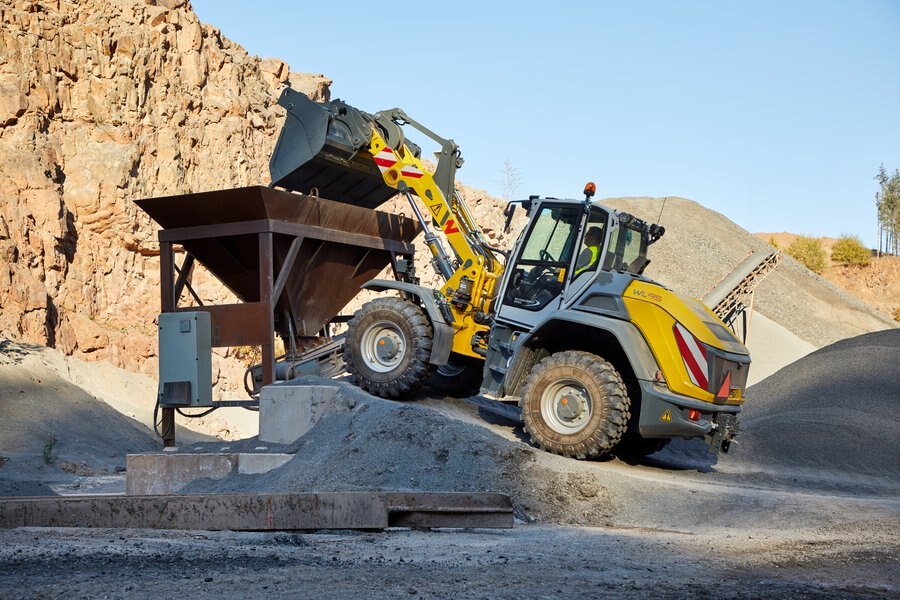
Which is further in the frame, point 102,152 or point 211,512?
point 102,152

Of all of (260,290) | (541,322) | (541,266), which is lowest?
(541,322)

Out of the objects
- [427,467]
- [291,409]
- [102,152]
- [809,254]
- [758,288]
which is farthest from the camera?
[809,254]

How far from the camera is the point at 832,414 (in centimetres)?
1232

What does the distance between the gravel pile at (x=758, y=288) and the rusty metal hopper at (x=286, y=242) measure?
22.5m

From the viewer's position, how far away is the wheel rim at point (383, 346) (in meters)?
10.1

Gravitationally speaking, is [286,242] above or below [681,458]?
above

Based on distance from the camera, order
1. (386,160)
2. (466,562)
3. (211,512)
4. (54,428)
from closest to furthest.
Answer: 1. (466,562)
2. (211,512)
3. (386,160)
4. (54,428)

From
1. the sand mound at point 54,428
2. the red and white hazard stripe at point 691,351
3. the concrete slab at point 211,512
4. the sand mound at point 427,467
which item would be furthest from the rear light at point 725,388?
the sand mound at point 54,428

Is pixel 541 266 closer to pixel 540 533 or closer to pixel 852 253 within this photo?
pixel 540 533

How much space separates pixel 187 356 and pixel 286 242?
1.79m

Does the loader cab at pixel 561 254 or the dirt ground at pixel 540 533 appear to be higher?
the loader cab at pixel 561 254

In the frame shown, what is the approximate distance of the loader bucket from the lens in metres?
10.8

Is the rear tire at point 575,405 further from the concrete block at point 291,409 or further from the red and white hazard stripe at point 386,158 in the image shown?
the red and white hazard stripe at point 386,158

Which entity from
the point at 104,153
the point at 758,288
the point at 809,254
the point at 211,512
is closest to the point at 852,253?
the point at 809,254
